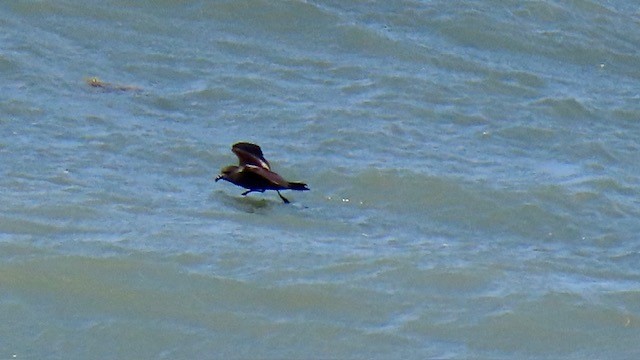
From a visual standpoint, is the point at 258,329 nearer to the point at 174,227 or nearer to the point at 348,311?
the point at 348,311

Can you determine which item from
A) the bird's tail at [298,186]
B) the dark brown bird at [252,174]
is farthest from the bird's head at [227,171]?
the bird's tail at [298,186]

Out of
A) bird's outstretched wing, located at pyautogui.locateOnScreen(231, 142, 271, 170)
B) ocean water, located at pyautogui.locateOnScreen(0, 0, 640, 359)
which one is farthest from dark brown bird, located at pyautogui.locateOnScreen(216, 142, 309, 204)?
ocean water, located at pyautogui.locateOnScreen(0, 0, 640, 359)

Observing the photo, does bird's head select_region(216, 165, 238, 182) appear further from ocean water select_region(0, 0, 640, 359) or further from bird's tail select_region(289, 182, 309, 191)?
bird's tail select_region(289, 182, 309, 191)

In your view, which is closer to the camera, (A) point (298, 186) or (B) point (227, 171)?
(A) point (298, 186)

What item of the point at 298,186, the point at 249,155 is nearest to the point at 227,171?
the point at 249,155

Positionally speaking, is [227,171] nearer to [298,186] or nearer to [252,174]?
[252,174]

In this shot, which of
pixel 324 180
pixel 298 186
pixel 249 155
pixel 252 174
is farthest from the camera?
pixel 324 180

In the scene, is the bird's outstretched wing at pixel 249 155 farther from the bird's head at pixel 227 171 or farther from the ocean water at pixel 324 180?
the ocean water at pixel 324 180
